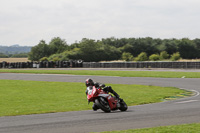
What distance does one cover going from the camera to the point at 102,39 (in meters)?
183

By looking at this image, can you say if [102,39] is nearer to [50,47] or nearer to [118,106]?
[50,47]

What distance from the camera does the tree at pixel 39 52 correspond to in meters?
159

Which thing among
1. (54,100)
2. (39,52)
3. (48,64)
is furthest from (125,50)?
(54,100)

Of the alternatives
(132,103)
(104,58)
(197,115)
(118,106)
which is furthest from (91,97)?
(104,58)

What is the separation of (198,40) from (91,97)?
145024mm

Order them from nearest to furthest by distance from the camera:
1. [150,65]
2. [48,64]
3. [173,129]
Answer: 1. [173,129]
2. [150,65]
3. [48,64]

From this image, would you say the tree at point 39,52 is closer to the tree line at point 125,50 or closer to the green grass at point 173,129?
the tree line at point 125,50

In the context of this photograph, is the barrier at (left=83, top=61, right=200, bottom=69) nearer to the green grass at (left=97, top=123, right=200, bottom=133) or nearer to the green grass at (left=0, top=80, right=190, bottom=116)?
the green grass at (left=0, top=80, right=190, bottom=116)

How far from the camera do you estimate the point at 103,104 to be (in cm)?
1387

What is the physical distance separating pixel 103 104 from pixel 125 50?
12933 cm

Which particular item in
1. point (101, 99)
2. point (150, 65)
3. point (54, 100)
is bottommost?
point (54, 100)

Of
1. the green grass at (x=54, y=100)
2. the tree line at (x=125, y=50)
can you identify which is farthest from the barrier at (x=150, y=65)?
the green grass at (x=54, y=100)

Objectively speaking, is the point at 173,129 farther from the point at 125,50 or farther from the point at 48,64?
the point at 125,50

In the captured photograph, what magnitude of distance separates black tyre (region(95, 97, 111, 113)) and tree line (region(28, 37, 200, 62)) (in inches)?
3273
